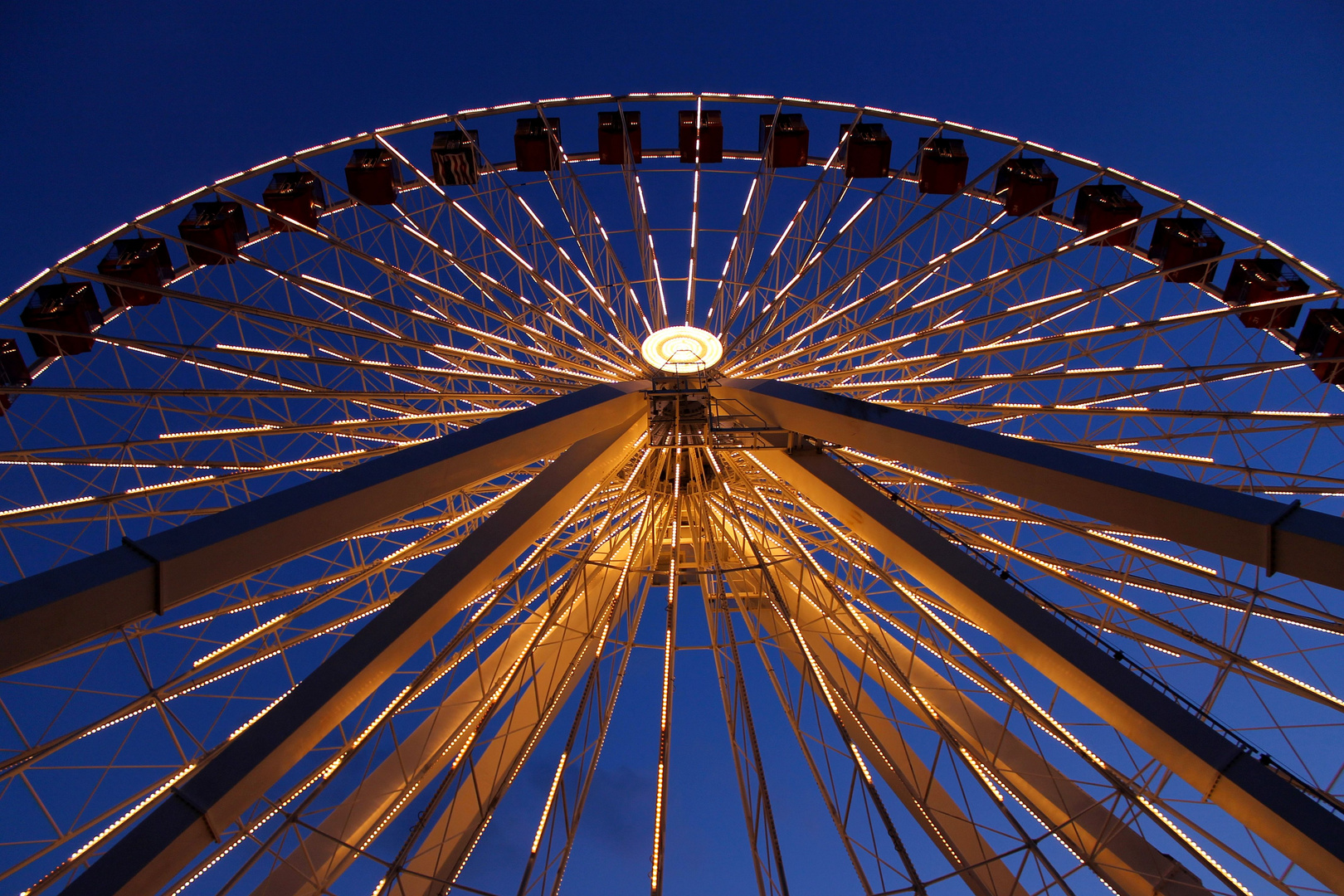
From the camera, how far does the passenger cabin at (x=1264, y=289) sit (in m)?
16.8

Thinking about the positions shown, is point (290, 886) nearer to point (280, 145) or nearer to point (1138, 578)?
point (1138, 578)

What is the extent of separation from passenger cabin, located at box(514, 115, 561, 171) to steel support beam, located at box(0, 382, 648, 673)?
10.6 m

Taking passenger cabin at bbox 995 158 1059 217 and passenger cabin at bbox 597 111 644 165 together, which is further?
passenger cabin at bbox 597 111 644 165

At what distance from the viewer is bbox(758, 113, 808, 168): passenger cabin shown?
62.7ft

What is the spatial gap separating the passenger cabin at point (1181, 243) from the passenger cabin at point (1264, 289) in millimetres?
736

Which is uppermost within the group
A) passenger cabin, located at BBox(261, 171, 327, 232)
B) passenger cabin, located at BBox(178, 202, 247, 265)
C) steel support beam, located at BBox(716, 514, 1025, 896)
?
passenger cabin, located at BBox(261, 171, 327, 232)

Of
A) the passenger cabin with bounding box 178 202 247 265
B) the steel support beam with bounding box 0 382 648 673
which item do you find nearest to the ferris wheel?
the steel support beam with bounding box 0 382 648 673

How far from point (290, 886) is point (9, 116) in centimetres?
7190

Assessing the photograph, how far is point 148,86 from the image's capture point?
78.8 m

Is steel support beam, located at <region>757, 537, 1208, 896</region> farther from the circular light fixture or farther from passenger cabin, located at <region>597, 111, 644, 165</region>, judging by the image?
passenger cabin, located at <region>597, 111, 644, 165</region>

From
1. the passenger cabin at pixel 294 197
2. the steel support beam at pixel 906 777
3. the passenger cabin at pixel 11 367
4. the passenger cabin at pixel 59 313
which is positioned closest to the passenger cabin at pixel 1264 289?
the steel support beam at pixel 906 777

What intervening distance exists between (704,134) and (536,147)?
4177 millimetres

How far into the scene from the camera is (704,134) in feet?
67.2

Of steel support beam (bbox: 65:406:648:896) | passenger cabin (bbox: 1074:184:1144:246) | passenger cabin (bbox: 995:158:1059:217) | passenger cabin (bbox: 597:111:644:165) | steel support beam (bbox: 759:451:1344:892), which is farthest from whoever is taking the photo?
passenger cabin (bbox: 597:111:644:165)
